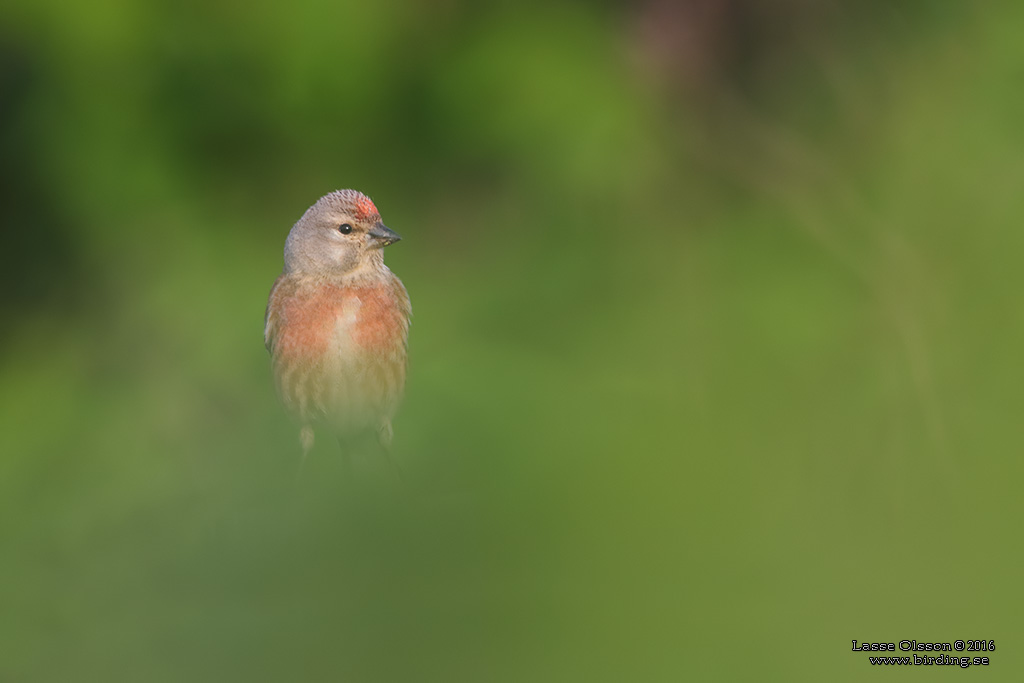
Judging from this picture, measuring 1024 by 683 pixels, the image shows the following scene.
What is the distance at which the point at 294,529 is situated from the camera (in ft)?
5.37

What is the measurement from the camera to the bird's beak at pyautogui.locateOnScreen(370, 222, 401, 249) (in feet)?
5.58

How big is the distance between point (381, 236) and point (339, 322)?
0.16 metres

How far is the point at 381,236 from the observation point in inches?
67.4

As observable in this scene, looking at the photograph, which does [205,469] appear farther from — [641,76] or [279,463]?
[641,76]

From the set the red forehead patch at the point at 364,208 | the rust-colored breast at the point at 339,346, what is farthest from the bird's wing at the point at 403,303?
the red forehead patch at the point at 364,208

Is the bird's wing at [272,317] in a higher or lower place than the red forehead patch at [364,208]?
lower

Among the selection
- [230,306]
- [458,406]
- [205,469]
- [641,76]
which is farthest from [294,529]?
[641,76]

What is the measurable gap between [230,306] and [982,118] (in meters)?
3.50

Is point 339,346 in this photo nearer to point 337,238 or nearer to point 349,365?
point 349,365

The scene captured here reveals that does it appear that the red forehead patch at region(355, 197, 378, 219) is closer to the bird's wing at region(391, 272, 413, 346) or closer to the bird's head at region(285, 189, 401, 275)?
the bird's head at region(285, 189, 401, 275)

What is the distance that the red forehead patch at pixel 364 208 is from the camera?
5.50 feet

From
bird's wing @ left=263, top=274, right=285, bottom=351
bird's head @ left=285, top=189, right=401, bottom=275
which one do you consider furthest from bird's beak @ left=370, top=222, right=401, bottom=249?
bird's wing @ left=263, top=274, right=285, bottom=351

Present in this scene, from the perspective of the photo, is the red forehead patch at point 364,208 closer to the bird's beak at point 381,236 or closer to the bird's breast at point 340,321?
the bird's beak at point 381,236

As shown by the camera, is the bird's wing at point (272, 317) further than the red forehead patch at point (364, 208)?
Yes
